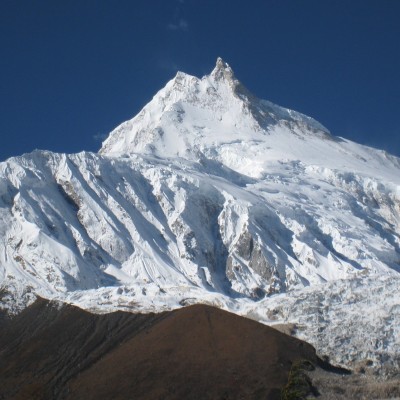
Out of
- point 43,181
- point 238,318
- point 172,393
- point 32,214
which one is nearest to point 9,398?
point 172,393

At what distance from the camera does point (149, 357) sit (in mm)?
87188

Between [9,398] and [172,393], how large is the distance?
62.7 feet

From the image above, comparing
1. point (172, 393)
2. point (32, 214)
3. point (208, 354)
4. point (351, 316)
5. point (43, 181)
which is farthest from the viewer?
point (43, 181)

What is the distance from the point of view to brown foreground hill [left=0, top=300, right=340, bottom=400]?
81.6 meters

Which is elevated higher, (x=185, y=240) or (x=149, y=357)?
(x=185, y=240)

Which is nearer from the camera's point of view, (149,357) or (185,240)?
(149,357)

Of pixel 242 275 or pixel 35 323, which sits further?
pixel 242 275

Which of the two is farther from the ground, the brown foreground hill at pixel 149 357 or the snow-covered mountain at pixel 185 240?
the snow-covered mountain at pixel 185 240

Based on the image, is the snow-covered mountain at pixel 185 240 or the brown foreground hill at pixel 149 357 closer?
the brown foreground hill at pixel 149 357

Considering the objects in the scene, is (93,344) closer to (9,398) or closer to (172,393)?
(9,398)

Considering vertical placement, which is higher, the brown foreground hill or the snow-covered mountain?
the snow-covered mountain

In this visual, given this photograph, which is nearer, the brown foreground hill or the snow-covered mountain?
the brown foreground hill

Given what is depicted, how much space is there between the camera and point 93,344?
3885 inches

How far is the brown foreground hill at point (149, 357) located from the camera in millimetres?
81625
